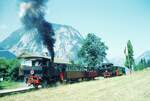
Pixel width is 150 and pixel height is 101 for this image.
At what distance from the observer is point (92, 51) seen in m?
97.1

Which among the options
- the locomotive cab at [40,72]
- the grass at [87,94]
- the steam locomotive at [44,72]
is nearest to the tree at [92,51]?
the steam locomotive at [44,72]

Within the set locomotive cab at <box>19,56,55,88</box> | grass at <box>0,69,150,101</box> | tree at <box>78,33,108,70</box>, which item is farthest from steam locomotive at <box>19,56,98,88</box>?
tree at <box>78,33,108,70</box>

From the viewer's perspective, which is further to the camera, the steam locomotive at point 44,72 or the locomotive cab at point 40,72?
the steam locomotive at point 44,72

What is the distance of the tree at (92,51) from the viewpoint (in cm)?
9362

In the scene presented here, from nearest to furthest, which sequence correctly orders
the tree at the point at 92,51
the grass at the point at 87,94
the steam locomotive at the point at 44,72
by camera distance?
the grass at the point at 87,94 → the steam locomotive at the point at 44,72 → the tree at the point at 92,51

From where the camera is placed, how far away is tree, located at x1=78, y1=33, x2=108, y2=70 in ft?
307

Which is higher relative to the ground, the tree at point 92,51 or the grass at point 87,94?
the tree at point 92,51

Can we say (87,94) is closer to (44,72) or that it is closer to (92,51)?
(44,72)

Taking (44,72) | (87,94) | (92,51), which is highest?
(92,51)

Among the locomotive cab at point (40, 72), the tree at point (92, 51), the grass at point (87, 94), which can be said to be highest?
the tree at point (92, 51)

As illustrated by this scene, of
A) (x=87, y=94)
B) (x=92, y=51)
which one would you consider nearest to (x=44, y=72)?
(x=87, y=94)

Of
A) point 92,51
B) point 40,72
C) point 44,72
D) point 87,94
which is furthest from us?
point 92,51

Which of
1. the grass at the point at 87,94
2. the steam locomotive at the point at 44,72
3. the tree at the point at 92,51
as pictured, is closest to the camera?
the grass at the point at 87,94

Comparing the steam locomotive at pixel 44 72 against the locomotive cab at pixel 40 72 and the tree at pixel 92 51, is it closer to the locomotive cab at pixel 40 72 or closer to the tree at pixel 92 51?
the locomotive cab at pixel 40 72
